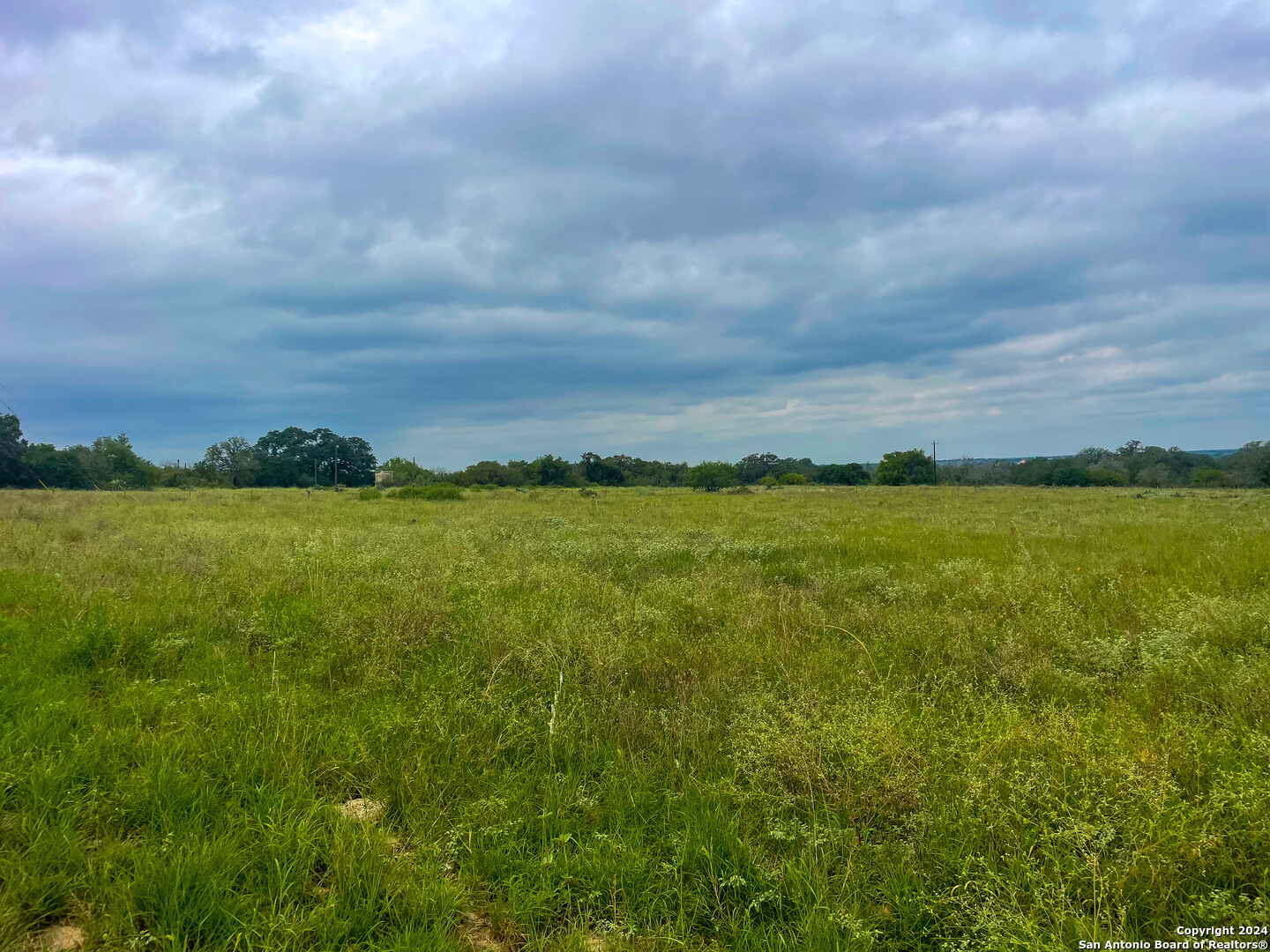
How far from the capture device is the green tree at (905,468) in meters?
87.9

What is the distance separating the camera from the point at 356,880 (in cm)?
297

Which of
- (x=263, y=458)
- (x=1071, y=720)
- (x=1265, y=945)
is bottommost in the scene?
(x=1265, y=945)

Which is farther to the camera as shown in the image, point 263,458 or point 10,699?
point 263,458

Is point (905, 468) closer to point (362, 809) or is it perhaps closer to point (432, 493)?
point (432, 493)

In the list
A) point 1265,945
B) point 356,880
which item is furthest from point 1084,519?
point 356,880

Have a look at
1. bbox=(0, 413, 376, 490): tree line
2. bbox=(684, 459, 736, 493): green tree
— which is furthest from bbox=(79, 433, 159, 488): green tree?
bbox=(684, 459, 736, 493): green tree

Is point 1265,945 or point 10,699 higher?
point 10,699

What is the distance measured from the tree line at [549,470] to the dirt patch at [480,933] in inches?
2062

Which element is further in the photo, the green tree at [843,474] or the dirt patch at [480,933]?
the green tree at [843,474]

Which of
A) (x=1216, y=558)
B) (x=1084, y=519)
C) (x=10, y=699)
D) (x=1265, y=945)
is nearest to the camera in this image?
(x=1265, y=945)

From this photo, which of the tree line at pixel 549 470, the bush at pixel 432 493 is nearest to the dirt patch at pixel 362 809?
the bush at pixel 432 493

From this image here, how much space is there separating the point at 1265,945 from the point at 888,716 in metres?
2.04

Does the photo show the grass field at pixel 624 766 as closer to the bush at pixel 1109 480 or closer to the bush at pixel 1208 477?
Result: the bush at pixel 1109 480

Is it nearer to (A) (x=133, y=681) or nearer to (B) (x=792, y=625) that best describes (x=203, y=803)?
(A) (x=133, y=681)
